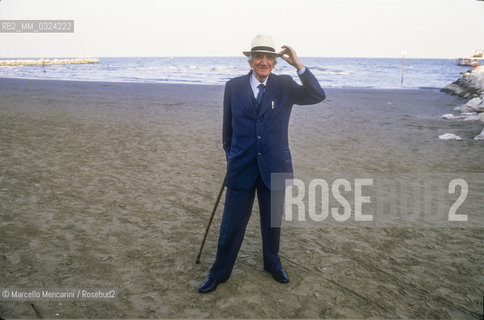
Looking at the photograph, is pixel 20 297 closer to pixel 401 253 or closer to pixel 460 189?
pixel 401 253

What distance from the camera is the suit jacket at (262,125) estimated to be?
2.95 meters

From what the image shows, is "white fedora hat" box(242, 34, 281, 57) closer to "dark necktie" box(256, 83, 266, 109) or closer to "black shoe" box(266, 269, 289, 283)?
"dark necktie" box(256, 83, 266, 109)

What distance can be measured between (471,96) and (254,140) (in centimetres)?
2121

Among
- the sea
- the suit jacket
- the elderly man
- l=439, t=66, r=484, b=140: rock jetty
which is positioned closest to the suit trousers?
the elderly man

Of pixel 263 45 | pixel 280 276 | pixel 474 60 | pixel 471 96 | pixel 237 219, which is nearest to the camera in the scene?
pixel 263 45

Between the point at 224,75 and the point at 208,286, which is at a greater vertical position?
the point at 224,75

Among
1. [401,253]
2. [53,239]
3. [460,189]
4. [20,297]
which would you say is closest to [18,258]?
[53,239]

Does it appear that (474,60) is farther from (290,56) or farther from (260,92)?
(260,92)

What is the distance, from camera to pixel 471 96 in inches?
761

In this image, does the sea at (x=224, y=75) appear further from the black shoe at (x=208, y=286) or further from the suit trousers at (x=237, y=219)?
the black shoe at (x=208, y=286)

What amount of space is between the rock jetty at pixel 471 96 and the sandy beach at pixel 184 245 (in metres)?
4.52

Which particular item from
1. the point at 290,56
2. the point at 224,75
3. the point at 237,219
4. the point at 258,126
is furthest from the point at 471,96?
the point at 224,75

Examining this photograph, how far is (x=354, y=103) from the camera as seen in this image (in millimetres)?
18312

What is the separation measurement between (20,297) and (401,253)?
3.99m
